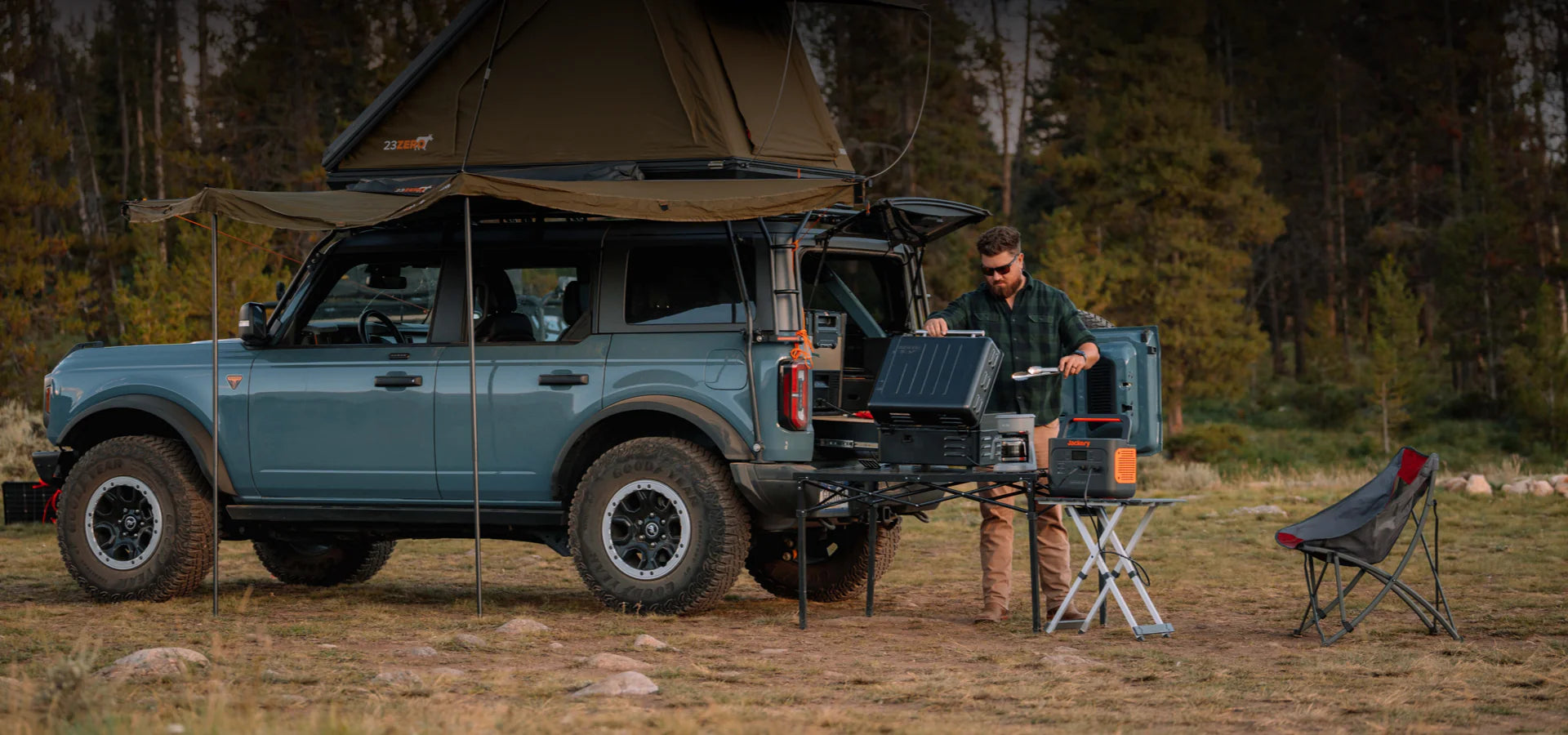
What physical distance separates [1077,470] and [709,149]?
9.61 ft

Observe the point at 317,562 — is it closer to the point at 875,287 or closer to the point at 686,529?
the point at 686,529

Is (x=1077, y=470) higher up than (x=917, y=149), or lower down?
lower down

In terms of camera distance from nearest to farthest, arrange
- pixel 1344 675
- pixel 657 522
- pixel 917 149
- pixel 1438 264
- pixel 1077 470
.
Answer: pixel 1344 675 < pixel 1077 470 < pixel 657 522 < pixel 917 149 < pixel 1438 264

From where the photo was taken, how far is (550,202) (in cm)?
789

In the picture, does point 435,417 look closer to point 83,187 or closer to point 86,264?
point 86,264

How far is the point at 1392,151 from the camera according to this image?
4922cm

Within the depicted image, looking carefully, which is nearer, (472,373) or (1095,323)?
(472,373)

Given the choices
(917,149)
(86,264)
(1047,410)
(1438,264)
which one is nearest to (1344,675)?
(1047,410)

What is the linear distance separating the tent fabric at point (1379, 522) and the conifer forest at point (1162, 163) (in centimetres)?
1835

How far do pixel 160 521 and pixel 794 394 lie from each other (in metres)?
3.74

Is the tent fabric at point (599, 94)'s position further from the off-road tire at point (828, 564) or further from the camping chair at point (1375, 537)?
the camping chair at point (1375, 537)

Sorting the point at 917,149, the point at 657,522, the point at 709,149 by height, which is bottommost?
the point at 657,522

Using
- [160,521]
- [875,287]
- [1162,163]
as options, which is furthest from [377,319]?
[1162,163]

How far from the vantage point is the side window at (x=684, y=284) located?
27.3ft
